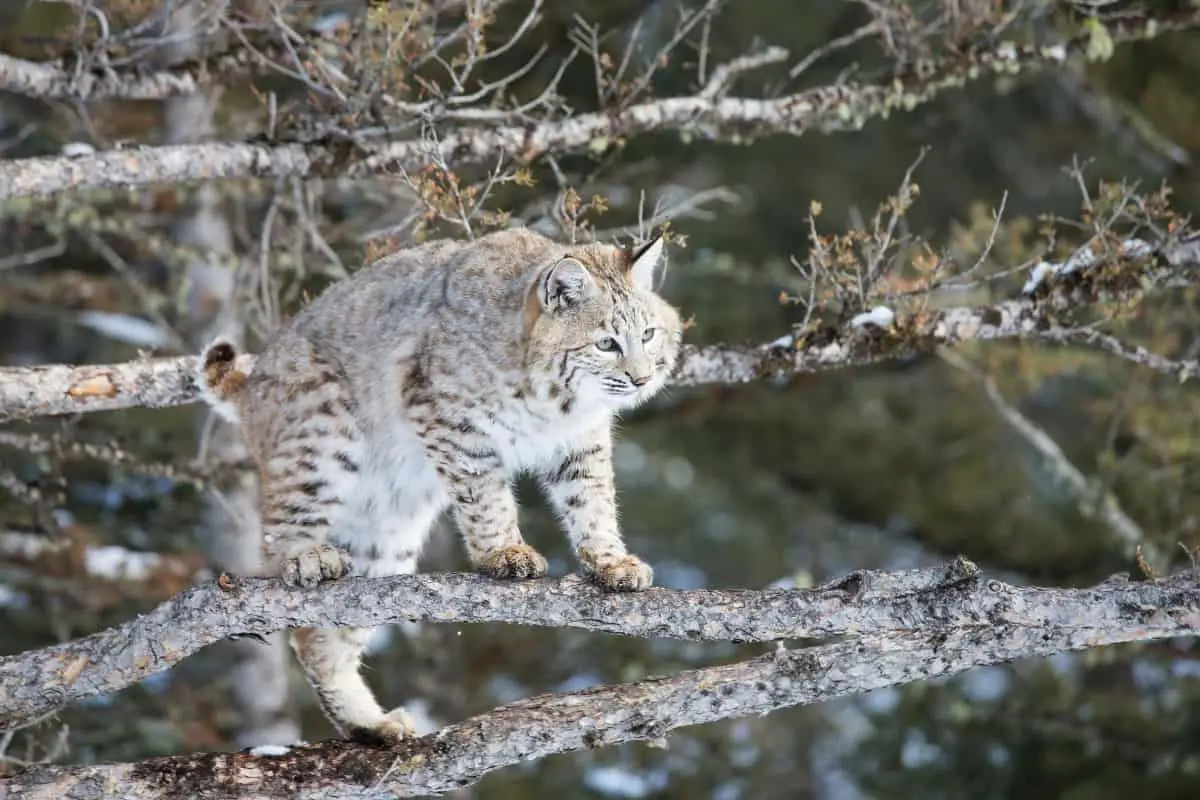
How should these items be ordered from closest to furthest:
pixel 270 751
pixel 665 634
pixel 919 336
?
pixel 665 634, pixel 270 751, pixel 919 336

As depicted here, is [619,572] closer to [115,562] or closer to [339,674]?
[339,674]

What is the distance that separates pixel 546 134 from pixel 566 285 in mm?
1274

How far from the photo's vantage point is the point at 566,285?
17.9ft

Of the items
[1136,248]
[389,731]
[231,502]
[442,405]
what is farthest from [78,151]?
[1136,248]

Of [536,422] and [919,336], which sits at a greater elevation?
[919,336]

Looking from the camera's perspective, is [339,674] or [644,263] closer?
[644,263]

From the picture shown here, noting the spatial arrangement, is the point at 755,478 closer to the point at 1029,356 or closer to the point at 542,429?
the point at 1029,356

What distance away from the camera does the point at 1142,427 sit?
877cm

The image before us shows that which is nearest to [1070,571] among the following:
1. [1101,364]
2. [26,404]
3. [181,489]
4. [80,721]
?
[1101,364]

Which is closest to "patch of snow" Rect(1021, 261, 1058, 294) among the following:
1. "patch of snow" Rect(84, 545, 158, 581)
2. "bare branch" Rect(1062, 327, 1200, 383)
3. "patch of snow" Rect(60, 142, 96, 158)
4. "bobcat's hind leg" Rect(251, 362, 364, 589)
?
"bare branch" Rect(1062, 327, 1200, 383)

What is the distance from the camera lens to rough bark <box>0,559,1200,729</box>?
420cm

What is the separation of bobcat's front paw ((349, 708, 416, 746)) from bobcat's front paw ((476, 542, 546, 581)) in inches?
26.5

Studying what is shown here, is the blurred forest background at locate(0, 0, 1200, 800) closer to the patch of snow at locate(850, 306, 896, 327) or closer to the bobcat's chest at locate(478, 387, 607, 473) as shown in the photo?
the patch of snow at locate(850, 306, 896, 327)

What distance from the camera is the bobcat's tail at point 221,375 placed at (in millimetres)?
6020
